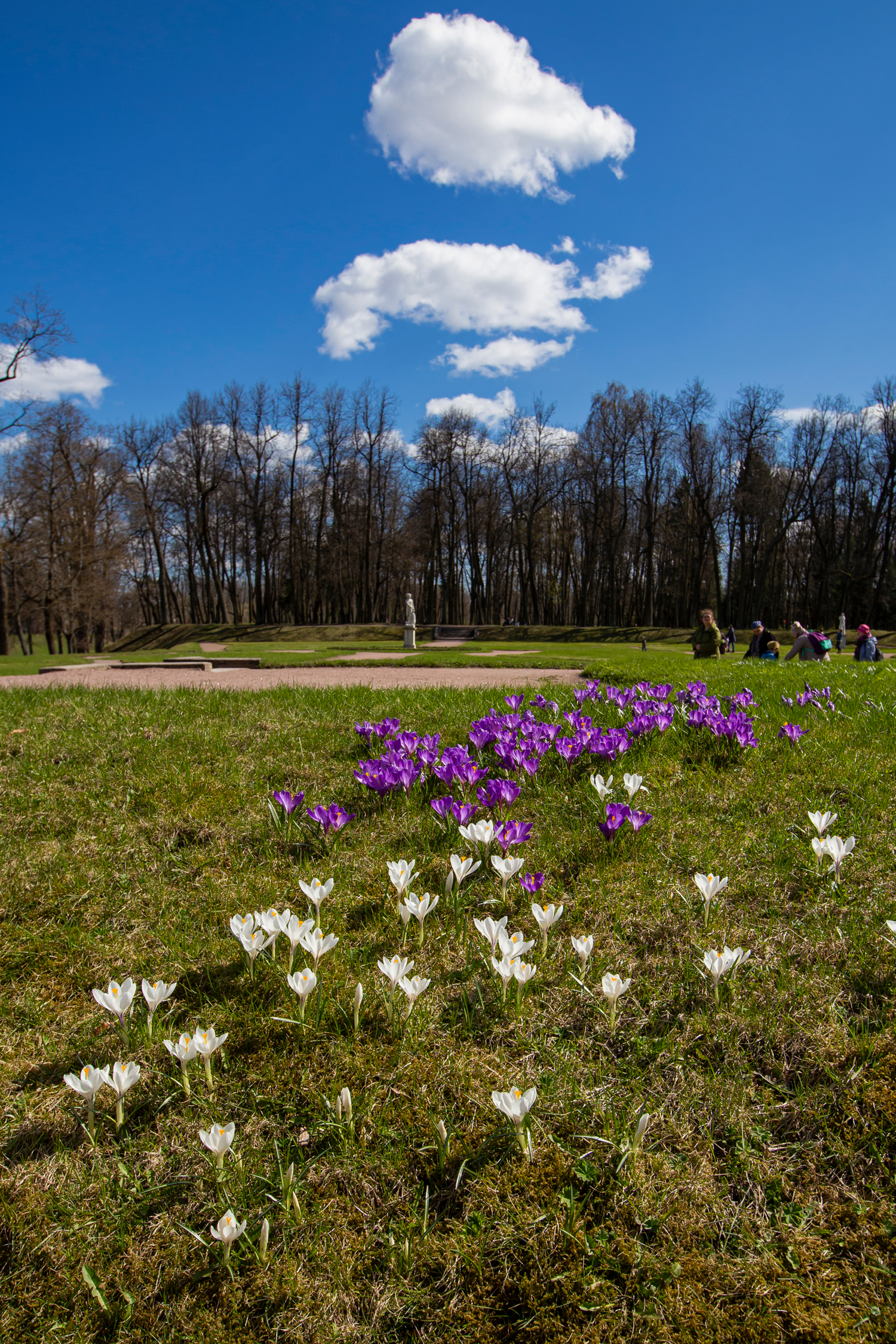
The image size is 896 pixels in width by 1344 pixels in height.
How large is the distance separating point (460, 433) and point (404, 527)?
23.6 feet

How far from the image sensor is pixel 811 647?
11406 millimetres

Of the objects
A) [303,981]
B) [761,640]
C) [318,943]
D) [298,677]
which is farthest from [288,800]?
[761,640]

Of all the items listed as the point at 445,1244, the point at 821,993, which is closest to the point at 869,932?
the point at 821,993

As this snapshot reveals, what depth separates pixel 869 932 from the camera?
7.45ft

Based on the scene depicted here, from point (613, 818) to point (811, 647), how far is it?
10246mm

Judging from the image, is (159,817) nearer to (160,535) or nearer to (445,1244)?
(445,1244)

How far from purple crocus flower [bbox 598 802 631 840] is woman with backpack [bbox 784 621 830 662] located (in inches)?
351

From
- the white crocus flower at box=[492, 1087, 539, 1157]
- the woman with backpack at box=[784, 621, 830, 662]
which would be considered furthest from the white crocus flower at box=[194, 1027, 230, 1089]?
the woman with backpack at box=[784, 621, 830, 662]

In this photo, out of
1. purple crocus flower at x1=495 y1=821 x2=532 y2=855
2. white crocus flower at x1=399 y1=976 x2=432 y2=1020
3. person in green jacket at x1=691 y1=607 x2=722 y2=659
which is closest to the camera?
white crocus flower at x1=399 y1=976 x2=432 y2=1020

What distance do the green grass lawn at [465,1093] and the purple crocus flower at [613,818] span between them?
13cm

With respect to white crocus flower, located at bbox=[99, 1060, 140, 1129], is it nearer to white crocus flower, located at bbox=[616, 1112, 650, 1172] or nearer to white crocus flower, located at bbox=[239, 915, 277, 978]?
white crocus flower, located at bbox=[239, 915, 277, 978]

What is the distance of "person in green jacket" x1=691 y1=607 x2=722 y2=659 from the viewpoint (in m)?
12.9

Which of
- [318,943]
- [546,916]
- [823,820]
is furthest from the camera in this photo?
[823,820]

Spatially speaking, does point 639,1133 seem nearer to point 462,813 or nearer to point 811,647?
point 462,813
